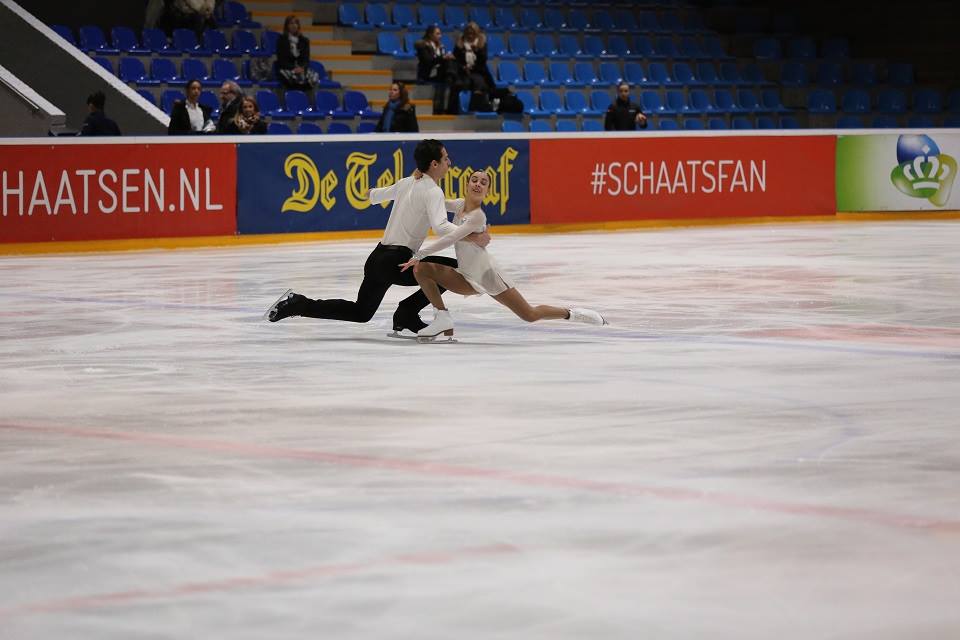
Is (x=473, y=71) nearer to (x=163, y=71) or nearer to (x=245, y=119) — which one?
(x=163, y=71)

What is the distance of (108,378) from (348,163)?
1125 centimetres

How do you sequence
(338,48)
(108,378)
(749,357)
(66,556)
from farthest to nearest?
1. (338,48)
2. (749,357)
3. (108,378)
4. (66,556)

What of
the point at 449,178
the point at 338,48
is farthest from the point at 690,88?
the point at 449,178

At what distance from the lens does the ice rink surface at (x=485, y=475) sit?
4.24 metres

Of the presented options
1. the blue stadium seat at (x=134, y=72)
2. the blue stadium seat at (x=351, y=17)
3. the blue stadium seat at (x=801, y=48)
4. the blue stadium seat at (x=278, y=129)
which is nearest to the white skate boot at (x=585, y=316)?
the blue stadium seat at (x=278, y=129)

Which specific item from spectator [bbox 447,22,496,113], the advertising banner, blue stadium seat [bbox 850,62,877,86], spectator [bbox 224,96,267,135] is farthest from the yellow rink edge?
blue stadium seat [bbox 850,62,877,86]

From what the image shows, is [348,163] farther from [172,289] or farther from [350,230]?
[172,289]

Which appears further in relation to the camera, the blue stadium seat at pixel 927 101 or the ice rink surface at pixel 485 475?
the blue stadium seat at pixel 927 101

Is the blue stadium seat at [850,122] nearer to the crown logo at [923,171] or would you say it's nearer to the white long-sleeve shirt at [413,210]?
the crown logo at [923,171]

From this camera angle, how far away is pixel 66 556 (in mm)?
4754

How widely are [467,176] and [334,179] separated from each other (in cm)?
169

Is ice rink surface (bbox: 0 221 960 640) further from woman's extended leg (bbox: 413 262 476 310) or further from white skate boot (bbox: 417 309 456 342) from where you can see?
woman's extended leg (bbox: 413 262 476 310)

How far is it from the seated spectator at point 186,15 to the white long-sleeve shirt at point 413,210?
1236cm

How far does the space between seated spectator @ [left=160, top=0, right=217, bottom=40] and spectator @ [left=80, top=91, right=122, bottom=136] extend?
432 cm
